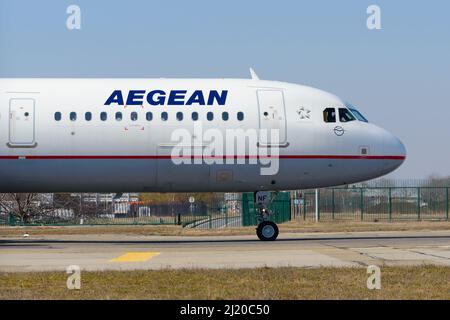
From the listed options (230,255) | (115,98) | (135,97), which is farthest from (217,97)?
(230,255)

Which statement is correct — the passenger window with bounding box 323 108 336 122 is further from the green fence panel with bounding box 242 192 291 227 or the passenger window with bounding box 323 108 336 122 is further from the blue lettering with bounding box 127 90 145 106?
the green fence panel with bounding box 242 192 291 227

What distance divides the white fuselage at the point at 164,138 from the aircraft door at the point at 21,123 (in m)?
0.03

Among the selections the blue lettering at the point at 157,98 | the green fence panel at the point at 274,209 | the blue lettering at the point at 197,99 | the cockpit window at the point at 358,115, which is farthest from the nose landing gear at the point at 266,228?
the green fence panel at the point at 274,209

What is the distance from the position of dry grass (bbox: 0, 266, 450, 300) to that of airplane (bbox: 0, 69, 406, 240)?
394 inches

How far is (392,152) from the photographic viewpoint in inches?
1048

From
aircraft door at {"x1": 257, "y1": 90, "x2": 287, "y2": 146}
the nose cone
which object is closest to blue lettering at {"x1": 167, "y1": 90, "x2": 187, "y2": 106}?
aircraft door at {"x1": 257, "y1": 90, "x2": 287, "y2": 146}

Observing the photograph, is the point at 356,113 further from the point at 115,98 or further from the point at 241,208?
the point at 241,208

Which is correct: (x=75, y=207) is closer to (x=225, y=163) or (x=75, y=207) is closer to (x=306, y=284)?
(x=225, y=163)

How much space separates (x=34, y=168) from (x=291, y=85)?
8.57 m

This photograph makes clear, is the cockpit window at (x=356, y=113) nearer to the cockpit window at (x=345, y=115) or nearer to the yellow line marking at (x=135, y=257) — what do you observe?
the cockpit window at (x=345, y=115)

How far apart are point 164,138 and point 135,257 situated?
634 centimetres

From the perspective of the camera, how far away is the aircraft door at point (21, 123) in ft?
82.7

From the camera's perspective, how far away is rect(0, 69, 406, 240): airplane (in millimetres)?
25422

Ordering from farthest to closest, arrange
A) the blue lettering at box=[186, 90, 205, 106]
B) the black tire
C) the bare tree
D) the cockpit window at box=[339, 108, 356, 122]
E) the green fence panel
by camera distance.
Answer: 1. the bare tree
2. the green fence panel
3. the cockpit window at box=[339, 108, 356, 122]
4. the black tire
5. the blue lettering at box=[186, 90, 205, 106]
